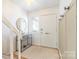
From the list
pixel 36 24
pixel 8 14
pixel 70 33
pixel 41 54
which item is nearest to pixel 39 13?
pixel 36 24

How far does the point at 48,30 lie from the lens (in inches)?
193

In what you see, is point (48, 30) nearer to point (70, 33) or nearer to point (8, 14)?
point (8, 14)

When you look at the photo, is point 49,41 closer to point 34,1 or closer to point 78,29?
point 34,1

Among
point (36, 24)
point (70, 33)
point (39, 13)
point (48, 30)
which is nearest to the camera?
point (70, 33)

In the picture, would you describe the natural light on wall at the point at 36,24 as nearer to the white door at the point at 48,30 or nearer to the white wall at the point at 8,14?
the white door at the point at 48,30

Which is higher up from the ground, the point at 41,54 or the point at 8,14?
the point at 8,14

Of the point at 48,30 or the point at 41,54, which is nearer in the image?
the point at 41,54

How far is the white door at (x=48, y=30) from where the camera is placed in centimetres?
472

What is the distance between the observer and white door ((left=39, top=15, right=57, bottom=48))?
4719 millimetres

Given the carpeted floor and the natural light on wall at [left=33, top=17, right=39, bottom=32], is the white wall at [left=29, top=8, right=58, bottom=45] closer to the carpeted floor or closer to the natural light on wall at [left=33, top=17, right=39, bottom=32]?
the natural light on wall at [left=33, top=17, right=39, bottom=32]

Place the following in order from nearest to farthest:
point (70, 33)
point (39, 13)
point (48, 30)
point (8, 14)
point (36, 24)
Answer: point (70, 33) < point (8, 14) < point (48, 30) < point (39, 13) < point (36, 24)

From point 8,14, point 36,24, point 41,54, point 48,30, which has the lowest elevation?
point 41,54

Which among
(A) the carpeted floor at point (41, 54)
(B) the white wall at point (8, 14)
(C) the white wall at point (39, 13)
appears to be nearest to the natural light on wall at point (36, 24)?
(C) the white wall at point (39, 13)

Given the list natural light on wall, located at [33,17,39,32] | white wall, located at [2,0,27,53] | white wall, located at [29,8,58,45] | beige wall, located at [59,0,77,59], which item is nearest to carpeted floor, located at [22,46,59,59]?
white wall, located at [2,0,27,53]
